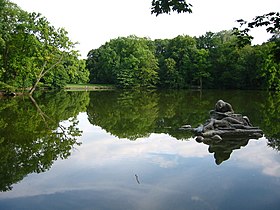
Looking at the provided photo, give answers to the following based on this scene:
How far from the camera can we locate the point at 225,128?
402 inches

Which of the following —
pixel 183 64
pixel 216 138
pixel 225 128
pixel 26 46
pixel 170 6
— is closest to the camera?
pixel 170 6

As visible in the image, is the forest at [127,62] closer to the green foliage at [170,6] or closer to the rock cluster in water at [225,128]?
the rock cluster in water at [225,128]

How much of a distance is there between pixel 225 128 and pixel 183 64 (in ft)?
139

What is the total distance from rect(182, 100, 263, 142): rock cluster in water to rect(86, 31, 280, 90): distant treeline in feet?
105

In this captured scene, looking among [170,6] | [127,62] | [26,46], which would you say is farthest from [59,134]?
[127,62]

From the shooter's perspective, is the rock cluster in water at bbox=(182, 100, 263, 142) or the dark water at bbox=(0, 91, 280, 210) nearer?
the dark water at bbox=(0, 91, 280, 210)

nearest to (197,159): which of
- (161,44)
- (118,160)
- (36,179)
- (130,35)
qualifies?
(118,160)

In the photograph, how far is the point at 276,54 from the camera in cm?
356

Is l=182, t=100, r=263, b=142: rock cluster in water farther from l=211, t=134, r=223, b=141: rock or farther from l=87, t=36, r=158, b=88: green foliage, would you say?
l=87, t=36, r=158, b=88: green foliage

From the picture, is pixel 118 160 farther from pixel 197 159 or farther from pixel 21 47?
pixel 21 47

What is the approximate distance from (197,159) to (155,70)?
152 ft

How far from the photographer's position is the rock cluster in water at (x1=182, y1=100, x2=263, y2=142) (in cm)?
984

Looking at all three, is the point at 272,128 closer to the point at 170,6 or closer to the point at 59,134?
the point at 59,134

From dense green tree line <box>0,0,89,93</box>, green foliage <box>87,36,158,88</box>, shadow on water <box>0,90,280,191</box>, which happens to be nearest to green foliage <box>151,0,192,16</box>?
shadow on water <box>0,90,280,191</box>
